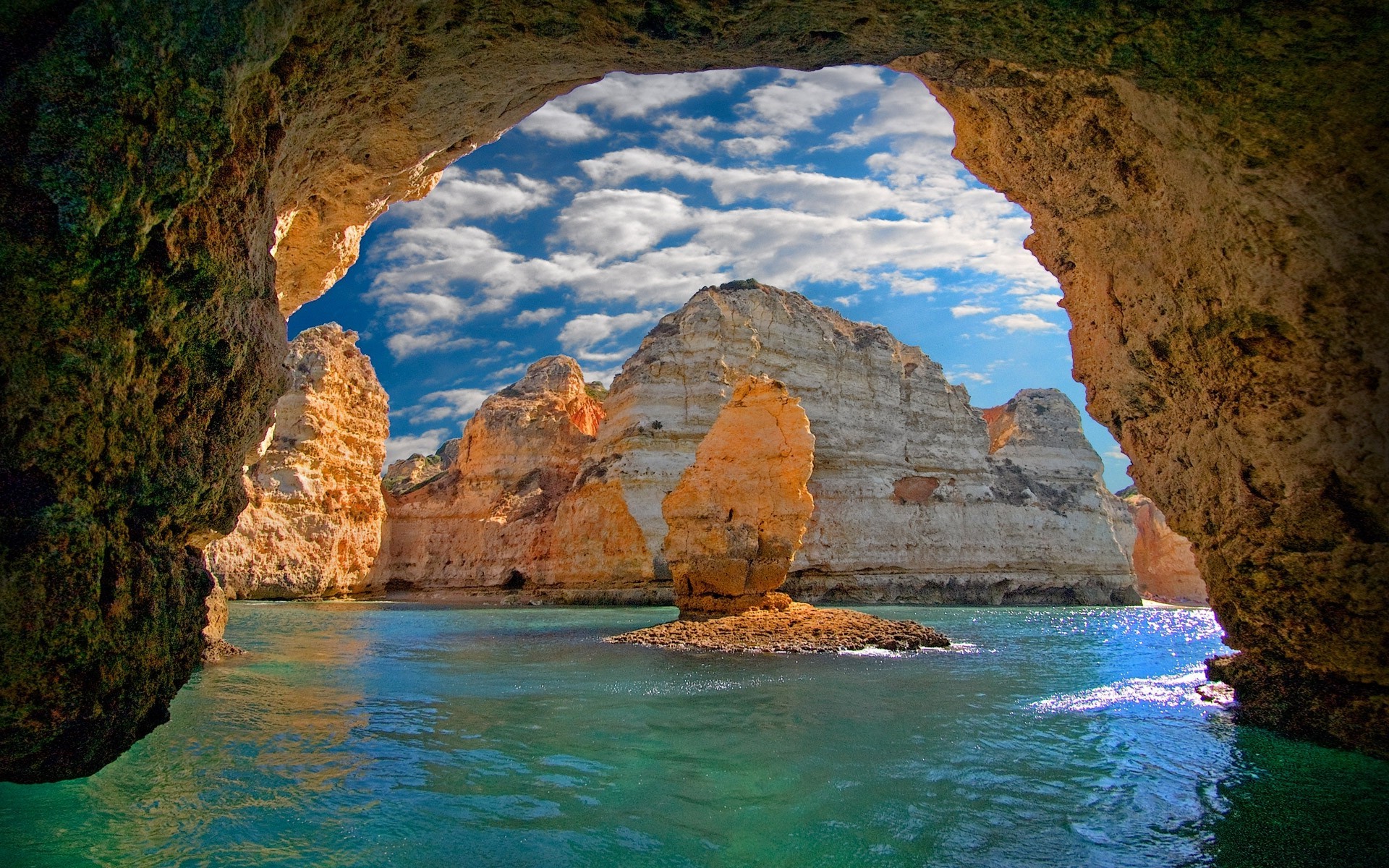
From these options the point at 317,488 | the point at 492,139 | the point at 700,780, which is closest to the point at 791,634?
the point at 700,780

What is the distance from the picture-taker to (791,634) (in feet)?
45.4

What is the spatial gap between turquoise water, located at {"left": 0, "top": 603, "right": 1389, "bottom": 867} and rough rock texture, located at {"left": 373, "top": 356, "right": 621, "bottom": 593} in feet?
84.3

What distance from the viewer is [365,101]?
14.3ft

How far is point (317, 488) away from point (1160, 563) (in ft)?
161

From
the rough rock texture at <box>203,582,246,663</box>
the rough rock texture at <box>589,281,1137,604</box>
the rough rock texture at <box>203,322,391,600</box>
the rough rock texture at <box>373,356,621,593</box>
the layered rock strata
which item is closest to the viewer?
the rough rock texture at <box>203,582,246,663</box>

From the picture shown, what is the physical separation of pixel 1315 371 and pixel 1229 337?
54 centimetres

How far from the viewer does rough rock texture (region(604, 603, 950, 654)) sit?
13.2 metres

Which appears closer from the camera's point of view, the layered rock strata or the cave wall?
the cave wall

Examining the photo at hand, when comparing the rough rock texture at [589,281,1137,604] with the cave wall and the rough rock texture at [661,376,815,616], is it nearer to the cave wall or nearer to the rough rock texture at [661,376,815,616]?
the rough rock texture at [661,376,815,616]

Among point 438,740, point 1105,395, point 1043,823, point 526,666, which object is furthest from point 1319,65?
point 526,666

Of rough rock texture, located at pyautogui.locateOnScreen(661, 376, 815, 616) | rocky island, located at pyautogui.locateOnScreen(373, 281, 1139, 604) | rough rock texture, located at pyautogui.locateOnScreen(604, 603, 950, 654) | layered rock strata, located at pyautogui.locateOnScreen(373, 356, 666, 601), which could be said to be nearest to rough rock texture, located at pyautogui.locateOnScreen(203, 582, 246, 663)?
rough rock texture, located at pyautogui.locateOnScreen(604, 603, 950, 654)

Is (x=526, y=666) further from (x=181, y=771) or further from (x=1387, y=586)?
(x=1387, y=586)

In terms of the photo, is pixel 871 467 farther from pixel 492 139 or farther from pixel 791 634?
pixel 492 139

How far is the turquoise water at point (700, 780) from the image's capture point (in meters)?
4.09
